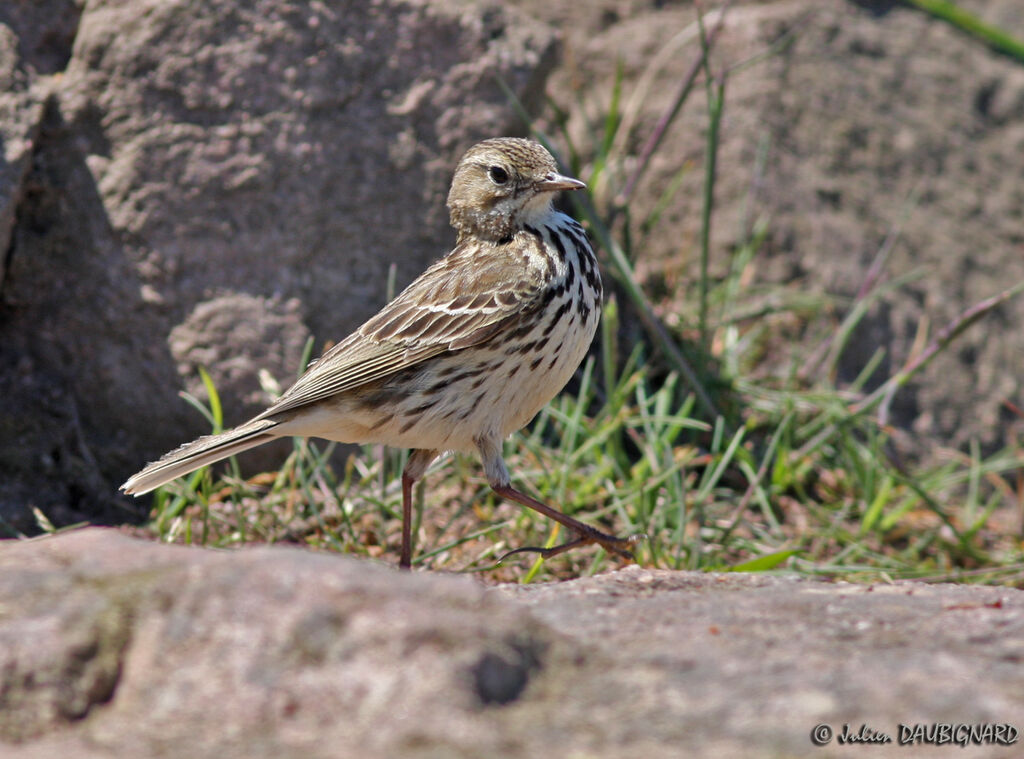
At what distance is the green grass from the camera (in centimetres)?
551

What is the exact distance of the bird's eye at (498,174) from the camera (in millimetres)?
5039

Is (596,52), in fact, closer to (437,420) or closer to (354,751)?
(437,420)

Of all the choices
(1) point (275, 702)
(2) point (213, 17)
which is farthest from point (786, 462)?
(1) point (275, 702)

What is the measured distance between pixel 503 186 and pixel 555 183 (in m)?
0.28

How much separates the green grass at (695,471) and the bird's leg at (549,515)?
290 millimetres

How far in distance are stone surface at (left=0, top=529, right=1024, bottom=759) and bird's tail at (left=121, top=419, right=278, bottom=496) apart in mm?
1832

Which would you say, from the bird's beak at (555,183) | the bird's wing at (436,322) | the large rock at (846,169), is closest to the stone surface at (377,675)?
the bird's wing at (436,322)

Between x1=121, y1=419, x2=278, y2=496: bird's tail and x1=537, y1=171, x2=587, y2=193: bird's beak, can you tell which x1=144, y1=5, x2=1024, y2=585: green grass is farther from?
x1=537, y1=171, x2=587, y2=193: bird's beak

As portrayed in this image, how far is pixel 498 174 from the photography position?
5.07 meters

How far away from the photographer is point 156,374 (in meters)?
5.95

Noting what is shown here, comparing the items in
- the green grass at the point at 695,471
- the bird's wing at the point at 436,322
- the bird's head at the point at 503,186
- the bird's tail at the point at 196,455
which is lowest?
the green grass at the point at 695,471

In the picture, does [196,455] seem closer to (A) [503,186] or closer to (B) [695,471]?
(A) [503,186]

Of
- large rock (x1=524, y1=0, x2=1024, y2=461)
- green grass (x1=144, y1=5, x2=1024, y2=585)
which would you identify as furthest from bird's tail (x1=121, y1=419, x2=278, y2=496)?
large rock (x1=524, y1=0, x2=1024, y2=461)

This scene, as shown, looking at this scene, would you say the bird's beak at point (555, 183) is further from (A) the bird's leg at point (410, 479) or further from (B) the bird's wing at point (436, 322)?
(A) the bird's leg at point (410, 479)
